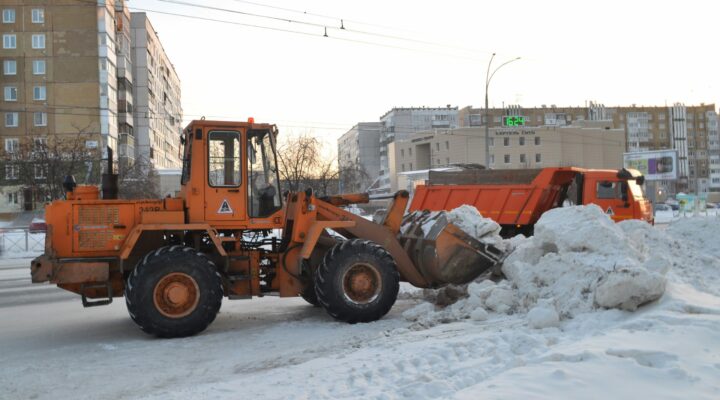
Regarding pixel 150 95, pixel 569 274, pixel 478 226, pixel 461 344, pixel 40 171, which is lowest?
pixel 461 344

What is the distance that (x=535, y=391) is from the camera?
4.25 m

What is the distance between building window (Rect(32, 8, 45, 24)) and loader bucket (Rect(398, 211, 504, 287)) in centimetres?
5844

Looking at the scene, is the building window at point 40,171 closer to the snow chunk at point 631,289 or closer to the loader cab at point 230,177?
the loader cab at point 230,177

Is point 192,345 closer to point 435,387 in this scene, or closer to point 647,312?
point 435,387

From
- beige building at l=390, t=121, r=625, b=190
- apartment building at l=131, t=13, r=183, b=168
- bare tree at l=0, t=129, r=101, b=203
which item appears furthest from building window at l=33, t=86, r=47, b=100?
beige building at l=390, t=121, r=625, b=190

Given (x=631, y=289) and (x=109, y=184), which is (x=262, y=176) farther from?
(x=631, y=289)

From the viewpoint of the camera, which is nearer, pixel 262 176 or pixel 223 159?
pixel 223 159

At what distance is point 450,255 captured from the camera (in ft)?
29.5

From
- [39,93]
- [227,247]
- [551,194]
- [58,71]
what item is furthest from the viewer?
[39,93]

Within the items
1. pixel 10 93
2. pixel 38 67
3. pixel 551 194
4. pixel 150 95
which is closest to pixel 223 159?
pixel 551 194

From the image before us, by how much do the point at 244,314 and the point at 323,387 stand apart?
460cm

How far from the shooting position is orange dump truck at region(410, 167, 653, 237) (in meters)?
16.6

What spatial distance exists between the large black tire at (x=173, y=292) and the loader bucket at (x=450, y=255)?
9.87ft

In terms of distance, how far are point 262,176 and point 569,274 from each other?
13.5ft
